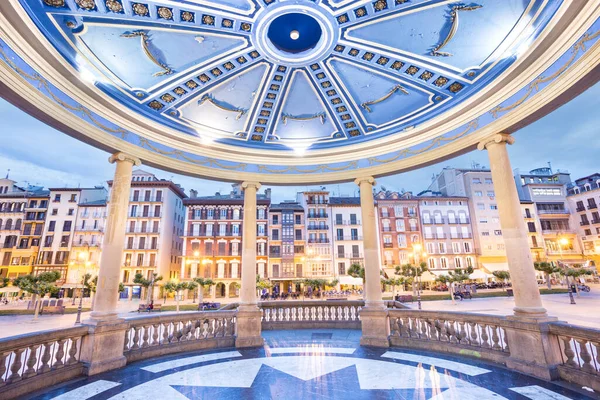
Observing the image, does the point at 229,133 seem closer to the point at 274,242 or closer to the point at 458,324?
the point at 458,324

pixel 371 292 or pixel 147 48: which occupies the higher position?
pixel 147 48

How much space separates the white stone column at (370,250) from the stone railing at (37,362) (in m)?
6.84

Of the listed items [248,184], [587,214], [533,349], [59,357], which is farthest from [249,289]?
Answer: [587,214]

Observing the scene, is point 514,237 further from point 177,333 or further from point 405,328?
point 177,333

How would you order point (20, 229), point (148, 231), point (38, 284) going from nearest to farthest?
point (38, 284) < point (148, 231) < point (20, 229)

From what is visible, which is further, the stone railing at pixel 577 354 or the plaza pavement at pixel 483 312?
the plaza pavement at pixel 483 312

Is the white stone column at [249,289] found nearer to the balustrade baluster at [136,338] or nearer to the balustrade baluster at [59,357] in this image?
the balustrade baluster at [136,338]

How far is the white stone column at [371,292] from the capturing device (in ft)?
26.5

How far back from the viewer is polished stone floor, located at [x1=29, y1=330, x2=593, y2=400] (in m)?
4.72

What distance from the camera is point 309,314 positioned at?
11.0m

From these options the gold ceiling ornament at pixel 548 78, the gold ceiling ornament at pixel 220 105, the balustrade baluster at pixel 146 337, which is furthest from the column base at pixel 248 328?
the gold ceiling ornament at pixel 548 78

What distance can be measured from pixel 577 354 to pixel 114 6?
9.69m

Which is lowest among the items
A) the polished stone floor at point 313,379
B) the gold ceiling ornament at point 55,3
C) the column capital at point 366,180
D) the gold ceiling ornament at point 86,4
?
the polished stone floor at point 313,379

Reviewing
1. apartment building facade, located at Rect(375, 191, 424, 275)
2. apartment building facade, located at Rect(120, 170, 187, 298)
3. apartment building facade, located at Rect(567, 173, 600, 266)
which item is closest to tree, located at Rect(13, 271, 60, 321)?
apartment building facade, located at Rect(120, 170, 187, 298)
